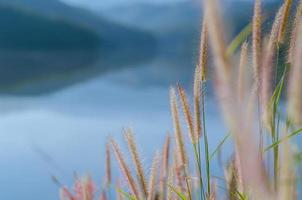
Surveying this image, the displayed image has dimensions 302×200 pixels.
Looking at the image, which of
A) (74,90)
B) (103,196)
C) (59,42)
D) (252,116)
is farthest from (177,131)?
(59,42)

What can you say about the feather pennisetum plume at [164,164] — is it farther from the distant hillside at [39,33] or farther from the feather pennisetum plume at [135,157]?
the distant hillside at [39,33]

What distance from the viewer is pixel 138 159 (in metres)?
0.87

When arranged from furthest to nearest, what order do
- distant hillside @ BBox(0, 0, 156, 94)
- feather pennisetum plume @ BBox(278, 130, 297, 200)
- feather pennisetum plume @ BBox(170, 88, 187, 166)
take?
1. distant hillside @ BBox(0, 0, 156, 94)
2. feather pennisetum plume @ BBox(170, 88, 187, 166)
3. feather pennisetum plume @ BBox(278, 130, 297, 200)

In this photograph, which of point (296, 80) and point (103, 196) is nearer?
point (296, 80)

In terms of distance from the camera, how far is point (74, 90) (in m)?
21.2

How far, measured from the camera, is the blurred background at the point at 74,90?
4.68 meters

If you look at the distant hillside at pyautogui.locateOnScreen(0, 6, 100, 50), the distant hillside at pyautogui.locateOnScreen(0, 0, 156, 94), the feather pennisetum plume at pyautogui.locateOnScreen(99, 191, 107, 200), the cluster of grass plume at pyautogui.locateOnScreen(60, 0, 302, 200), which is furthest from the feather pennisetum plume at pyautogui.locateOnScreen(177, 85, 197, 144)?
the distant hillside at pyautogui.locateOnScreen(0, 6, 100, 50)

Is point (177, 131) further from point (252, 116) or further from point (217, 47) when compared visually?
point (217, 47)

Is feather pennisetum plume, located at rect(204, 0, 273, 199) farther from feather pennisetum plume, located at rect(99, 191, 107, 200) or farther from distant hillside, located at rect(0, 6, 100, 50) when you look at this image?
distant hillside, located at rect(0, 6, 100, 50)

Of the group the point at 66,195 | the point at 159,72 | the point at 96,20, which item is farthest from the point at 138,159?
the point at 96,20

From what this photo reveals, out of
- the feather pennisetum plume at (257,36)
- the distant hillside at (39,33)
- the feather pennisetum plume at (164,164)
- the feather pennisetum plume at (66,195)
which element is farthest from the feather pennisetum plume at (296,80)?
the distant hillside at (39,33)

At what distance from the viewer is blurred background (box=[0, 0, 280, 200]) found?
4684mm

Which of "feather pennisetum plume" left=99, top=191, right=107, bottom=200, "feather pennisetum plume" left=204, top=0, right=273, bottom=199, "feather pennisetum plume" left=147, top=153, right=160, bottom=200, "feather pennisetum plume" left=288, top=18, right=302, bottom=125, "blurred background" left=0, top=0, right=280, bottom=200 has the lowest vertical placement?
"feather pennisetum plume" left=204, top=0, right=273, bottom=199

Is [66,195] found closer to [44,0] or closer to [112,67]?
[112,67]
